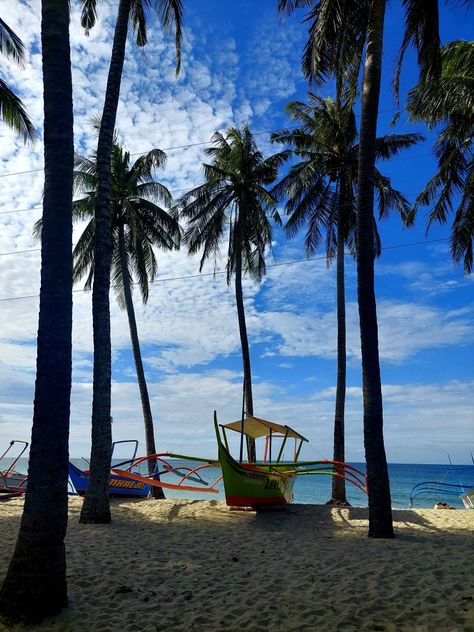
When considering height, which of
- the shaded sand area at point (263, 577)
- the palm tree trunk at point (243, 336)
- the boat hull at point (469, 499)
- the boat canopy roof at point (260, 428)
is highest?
the palm tree trunk at point (243, 336)

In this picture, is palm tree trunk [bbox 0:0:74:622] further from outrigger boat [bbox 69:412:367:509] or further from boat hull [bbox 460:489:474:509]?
boat hull [bbox 460:489:474:509]

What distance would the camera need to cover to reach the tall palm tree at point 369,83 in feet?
28.0

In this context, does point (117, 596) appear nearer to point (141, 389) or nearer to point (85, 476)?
point (85, 476)

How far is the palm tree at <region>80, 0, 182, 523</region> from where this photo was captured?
401 inches

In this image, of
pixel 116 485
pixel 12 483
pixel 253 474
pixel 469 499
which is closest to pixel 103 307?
pixel 253 474

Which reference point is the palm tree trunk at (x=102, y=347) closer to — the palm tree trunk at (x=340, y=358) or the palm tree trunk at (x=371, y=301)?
the palm tree trunk at (x=371, y=301)

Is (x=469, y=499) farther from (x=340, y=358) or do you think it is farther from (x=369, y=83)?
(x=369, y=83)

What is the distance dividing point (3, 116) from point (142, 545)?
11060 millimetres

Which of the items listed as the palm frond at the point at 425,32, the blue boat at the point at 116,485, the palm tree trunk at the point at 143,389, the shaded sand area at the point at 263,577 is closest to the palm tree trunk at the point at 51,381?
the shaded sand area at the point at 263,577

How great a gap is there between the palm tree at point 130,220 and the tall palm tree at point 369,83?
34.7 ft

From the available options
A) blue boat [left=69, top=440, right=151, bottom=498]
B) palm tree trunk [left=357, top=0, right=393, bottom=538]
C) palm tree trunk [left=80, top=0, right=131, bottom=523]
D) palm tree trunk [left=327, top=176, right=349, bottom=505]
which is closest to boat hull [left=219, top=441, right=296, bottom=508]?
palm tree trunk [left=80, top=0, right=131, bottom=523]

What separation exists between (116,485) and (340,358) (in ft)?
27.0

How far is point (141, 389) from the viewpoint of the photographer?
18.1 m

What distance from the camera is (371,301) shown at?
8.95 metres
